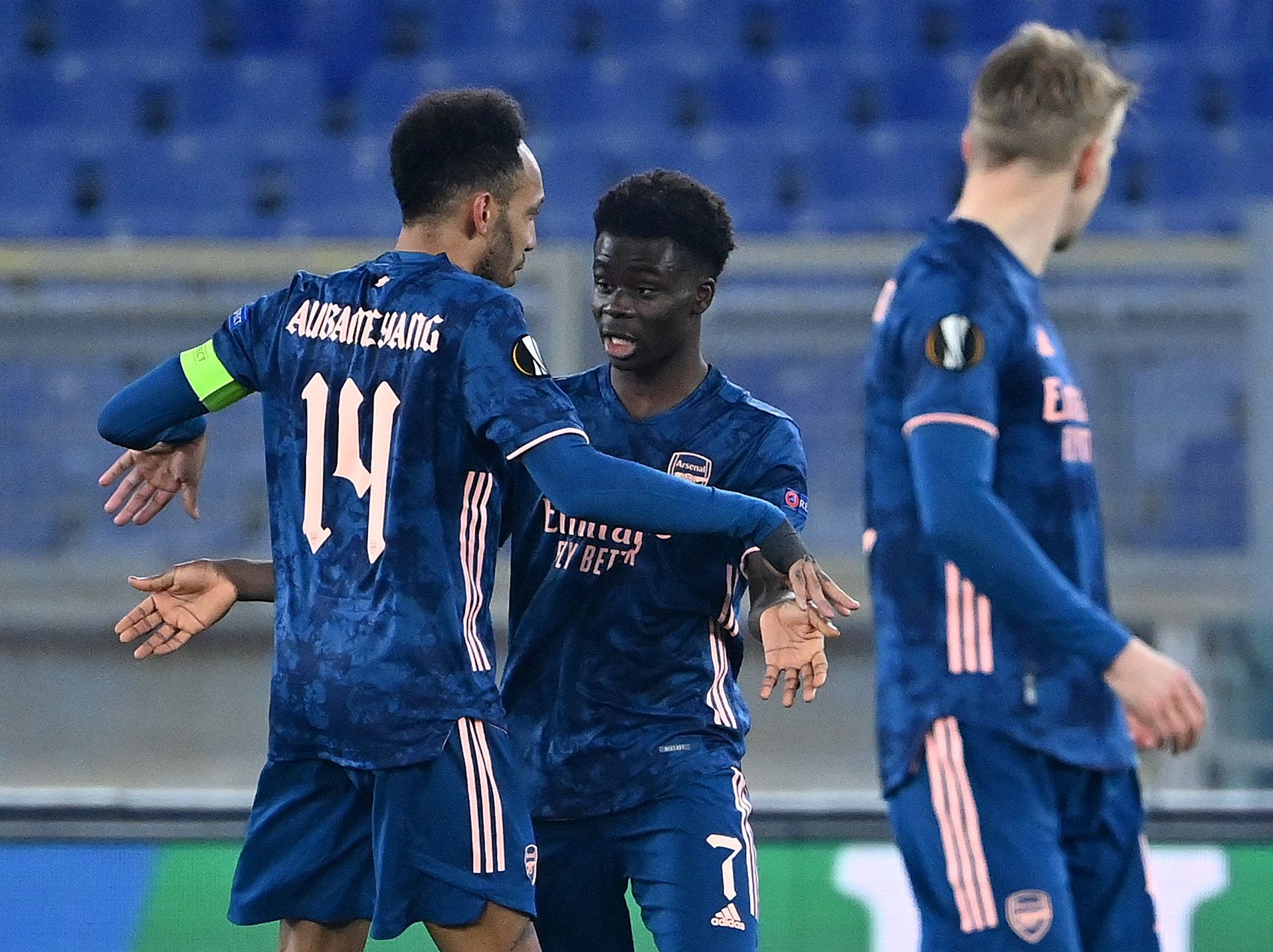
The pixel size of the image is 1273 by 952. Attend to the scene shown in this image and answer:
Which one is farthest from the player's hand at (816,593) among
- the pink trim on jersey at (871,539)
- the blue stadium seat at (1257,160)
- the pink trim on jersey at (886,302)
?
the blue stadium seat at (1257,160)

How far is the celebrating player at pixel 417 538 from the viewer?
3039 mm

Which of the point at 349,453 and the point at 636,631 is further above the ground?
the point at 349,453

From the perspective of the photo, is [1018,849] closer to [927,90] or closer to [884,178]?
[884,178]

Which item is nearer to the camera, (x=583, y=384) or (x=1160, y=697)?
(x=1160, y=697)

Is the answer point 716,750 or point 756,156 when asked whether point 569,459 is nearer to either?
point 716,750

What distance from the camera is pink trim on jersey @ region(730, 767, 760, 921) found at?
3.40 meters

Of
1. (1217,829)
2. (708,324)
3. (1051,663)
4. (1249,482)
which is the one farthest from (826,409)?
(1051,663)

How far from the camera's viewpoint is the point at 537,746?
344cm

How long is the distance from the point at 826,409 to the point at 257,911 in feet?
9.69

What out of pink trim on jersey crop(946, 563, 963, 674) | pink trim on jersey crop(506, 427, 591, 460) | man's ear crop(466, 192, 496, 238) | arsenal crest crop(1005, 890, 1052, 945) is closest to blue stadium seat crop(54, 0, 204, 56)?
man's ear crop(466, 192, 496, 238)

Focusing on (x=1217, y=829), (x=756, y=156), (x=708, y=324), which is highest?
(x=756, y=156)

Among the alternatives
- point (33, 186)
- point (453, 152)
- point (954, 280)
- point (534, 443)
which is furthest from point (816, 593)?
point (33, 186)

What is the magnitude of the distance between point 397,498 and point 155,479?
0.72 meters

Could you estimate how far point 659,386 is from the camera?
3529mm
